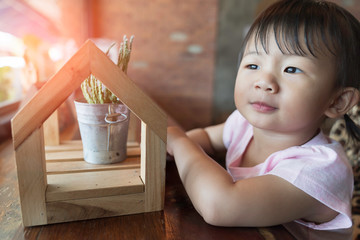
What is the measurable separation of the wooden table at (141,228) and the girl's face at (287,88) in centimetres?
26

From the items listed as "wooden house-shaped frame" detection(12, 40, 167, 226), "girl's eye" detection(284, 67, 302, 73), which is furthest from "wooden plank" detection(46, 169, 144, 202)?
"girl's eye" detection(284, 67, 302, 73)

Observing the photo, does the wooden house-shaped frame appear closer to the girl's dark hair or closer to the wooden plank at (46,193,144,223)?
the wooden plank at (46,193,144,223)

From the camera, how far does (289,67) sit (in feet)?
2.06

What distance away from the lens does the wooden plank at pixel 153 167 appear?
0.51m

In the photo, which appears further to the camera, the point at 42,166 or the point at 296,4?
the point at 296,4

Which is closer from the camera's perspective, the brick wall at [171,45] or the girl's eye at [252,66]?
the girl's eye at [252,66]

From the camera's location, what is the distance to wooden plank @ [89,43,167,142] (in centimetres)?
45

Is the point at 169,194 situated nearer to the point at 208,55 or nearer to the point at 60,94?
the point at 60,94

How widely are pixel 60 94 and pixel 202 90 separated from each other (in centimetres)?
279

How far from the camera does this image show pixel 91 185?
0.51 m

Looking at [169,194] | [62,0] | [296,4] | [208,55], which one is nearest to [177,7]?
[208,55]

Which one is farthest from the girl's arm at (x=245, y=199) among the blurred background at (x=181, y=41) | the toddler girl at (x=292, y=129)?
the blurred background at (x=181, y=41)

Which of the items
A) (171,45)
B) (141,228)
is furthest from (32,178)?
(171,45)

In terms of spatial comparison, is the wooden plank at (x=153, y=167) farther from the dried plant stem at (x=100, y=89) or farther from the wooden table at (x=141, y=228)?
the dried plant stem at (x=100, y=89)
